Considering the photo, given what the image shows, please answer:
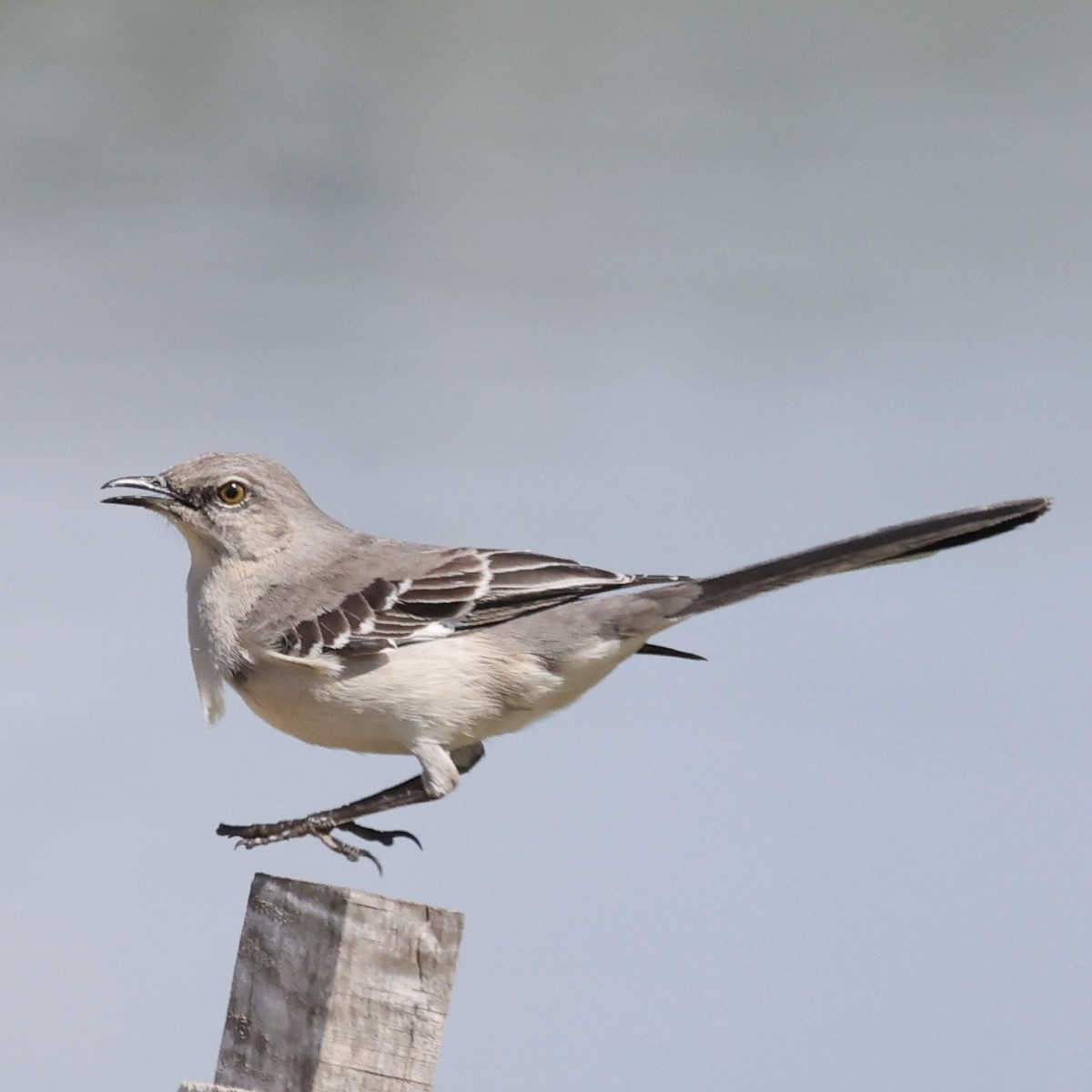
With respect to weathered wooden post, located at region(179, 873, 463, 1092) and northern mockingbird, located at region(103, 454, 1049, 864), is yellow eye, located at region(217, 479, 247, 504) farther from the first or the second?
weathered wooden post, located at region(179, 873, 463, 1092)

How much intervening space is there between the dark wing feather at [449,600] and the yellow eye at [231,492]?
1.68ft

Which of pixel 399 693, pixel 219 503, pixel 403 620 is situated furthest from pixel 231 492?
pixel 399 693

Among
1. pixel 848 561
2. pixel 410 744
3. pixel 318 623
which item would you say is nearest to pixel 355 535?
pixel 318 623

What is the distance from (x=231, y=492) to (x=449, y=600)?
0.76 meters

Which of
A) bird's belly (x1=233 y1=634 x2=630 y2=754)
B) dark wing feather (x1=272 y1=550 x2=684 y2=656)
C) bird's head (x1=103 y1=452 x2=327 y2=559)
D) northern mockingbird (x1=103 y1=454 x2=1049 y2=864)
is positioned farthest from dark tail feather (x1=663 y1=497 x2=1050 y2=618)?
bird's head (x1=103 y1=452 x2=327 y2=559)

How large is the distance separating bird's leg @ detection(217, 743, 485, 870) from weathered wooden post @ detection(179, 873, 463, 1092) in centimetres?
81

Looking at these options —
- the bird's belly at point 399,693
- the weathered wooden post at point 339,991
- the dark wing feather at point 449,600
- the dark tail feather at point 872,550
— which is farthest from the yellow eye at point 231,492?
the weathered wooden post at point 339,991

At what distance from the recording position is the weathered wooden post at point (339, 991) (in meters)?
2.59

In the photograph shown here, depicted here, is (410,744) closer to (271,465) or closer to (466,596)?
(466,596)

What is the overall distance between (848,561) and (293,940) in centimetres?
166

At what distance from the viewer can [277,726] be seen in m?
3.61

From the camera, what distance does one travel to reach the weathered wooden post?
2.59 metres

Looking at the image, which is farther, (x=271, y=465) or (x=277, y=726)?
(x=271, y=465)

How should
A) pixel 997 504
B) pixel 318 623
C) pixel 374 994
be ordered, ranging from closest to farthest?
1. pixel 374 994
2. pixel 997 504
3. pixel 318 623
